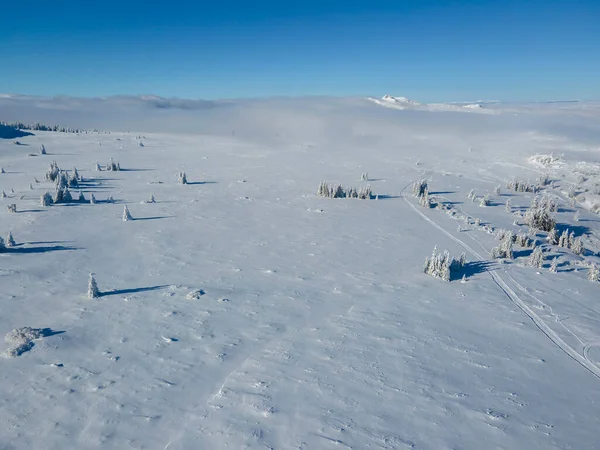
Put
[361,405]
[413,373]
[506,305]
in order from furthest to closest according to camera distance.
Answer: [506,305], [413,373], [361,405]

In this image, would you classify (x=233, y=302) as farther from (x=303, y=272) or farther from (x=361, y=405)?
(x=361, y=405)

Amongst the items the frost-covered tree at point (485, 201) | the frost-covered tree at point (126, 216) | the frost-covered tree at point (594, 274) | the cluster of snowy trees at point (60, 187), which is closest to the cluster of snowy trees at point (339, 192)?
the frost-covered tree at point (485, 201)

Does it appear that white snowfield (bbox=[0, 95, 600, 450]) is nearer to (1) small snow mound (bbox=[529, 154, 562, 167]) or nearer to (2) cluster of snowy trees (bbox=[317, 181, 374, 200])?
(2) cluster of snowy trees (bbox=[317, 181, 374, 200])

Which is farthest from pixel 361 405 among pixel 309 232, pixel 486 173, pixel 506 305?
pixel 486 173

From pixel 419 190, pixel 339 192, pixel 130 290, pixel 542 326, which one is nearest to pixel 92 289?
pixel 130 290

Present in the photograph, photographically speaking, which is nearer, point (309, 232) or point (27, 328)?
point (27, 328)

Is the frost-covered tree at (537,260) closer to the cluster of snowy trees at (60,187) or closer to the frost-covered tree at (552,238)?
the frost-covered tree at (552,238)
